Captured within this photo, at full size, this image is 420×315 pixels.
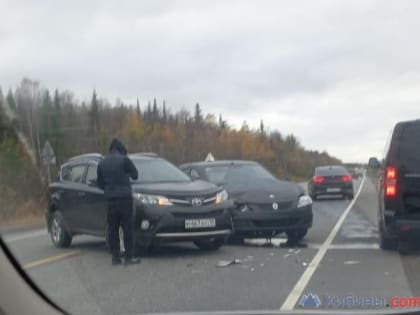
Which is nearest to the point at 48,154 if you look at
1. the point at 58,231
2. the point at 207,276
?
the point at 207,276

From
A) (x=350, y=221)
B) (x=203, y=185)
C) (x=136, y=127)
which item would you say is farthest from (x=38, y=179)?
(x=350, y=221)

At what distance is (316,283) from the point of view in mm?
7926

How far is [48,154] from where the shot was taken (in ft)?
22.2

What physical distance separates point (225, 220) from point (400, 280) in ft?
9.46

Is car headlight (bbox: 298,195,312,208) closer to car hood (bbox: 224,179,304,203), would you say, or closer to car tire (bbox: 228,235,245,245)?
car hood (bbox: 224,179,304,203)

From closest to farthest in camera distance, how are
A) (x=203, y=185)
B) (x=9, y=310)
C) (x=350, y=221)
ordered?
1. (x=9, y=310)
2. (x=203, y=185)
3. (x=350, y=221)

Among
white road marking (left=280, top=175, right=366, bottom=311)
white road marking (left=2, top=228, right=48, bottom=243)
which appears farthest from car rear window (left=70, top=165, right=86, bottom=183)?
white road marking (left=280, top=175, right=366, bottom=311)

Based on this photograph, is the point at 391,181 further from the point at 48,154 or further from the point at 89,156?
the point at 48,154

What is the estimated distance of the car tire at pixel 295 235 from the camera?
12227 mm

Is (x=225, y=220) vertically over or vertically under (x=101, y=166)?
under

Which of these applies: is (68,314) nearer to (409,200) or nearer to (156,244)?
(156,244)

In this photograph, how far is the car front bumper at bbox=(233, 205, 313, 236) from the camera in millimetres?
11844

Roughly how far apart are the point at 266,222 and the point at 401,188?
286 centimetres

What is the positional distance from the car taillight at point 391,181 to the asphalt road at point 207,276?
29.3 inches
